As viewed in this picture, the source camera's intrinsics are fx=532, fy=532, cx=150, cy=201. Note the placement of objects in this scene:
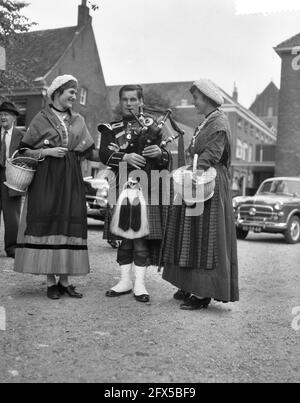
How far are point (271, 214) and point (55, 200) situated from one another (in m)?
8.98

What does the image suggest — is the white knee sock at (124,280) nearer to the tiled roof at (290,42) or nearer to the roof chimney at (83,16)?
the tiled roof at (290,42)

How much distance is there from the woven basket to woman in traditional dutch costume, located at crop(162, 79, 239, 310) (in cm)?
7

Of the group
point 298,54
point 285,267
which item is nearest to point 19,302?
point 285,267

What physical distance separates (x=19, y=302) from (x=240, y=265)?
424cm

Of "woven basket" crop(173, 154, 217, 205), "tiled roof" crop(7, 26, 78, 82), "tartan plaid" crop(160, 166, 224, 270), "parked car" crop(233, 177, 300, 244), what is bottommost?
"parked car" crop(233, 177, 300, 244)

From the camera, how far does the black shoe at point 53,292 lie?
4.71 metres

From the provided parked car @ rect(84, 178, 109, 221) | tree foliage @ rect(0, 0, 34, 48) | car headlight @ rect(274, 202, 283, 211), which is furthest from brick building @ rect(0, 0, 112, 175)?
car headlight @ rect(274, 202, 283, 211)

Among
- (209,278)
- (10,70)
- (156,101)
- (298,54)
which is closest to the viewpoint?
(209,278)

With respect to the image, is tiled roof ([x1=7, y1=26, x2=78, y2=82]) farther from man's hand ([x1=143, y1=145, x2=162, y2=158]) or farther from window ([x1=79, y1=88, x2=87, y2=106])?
man's hand ([x1=143, y1=145, x2=162, y2=158])

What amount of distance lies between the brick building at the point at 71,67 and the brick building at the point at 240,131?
6.53 m

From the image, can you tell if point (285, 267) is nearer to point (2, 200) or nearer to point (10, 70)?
point (2, 200)

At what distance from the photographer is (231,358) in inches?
129

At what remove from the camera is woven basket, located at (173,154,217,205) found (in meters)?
4.35

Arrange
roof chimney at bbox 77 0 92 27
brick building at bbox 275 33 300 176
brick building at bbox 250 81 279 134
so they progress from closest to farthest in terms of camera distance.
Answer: brick building at bbox 275 33 300 176
roof chimney at bbox 77 0 92 27
brick building at bbox 250 81 279 134
